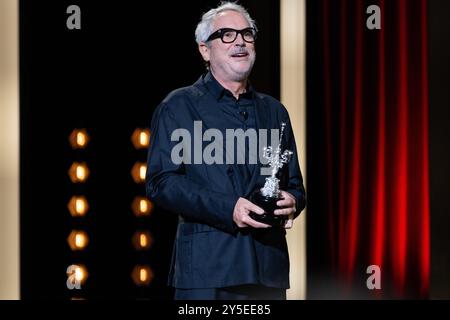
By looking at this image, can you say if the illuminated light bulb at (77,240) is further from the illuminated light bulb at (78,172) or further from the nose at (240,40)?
the nose at (240,40)

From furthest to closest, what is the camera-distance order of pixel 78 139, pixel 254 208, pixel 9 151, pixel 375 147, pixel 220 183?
pixel 375 147 < pixel 78 139 < pixel 9 151 < pixel 220 183 < pixel 254 208

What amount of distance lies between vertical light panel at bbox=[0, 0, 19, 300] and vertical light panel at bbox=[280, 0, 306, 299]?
1057 millimetres

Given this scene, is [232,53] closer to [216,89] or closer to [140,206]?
[216,89]

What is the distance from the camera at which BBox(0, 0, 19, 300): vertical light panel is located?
10.2 feet

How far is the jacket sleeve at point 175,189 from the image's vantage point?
6.47 feet

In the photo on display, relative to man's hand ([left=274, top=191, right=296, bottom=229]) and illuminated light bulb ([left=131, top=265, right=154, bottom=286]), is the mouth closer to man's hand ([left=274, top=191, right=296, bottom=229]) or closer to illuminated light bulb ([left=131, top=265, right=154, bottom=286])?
man's hand ([left=274, top=191, right=296, bottom=229])

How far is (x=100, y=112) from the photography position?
3305mm

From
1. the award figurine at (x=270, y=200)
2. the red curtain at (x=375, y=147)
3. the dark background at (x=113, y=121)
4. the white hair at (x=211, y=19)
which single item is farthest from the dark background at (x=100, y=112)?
the award figurine at (x=270, y=200)

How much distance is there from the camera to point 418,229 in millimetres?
3375

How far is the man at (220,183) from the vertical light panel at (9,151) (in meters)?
1.18

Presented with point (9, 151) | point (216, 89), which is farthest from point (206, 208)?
point (9, 151)

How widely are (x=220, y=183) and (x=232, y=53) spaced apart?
0.34 meters
